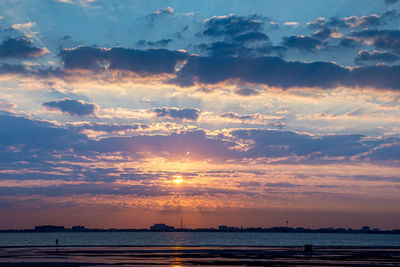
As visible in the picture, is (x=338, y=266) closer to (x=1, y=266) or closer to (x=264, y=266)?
(x=264, y=266)

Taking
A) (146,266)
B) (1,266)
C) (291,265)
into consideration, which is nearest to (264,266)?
(291,265)

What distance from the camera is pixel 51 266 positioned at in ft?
218

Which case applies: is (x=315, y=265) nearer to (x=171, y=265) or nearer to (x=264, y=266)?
(x=264, y=266)

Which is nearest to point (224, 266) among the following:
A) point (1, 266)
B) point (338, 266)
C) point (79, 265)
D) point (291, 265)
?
point (291, 265)

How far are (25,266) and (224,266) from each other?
29.0m

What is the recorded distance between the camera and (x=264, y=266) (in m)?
65.4

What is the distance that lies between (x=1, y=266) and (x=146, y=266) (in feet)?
71.2

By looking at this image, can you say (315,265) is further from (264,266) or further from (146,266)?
(146,266)

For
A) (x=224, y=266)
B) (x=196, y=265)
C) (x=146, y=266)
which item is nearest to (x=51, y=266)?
(x=146, y=266)

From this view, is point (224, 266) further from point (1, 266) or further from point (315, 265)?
point (1, 266)

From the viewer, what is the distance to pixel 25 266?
6569 cm

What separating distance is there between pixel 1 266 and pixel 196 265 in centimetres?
2896

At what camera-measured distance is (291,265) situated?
67.3 m

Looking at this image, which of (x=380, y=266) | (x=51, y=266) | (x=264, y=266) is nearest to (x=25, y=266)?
(x=51, y=266)
